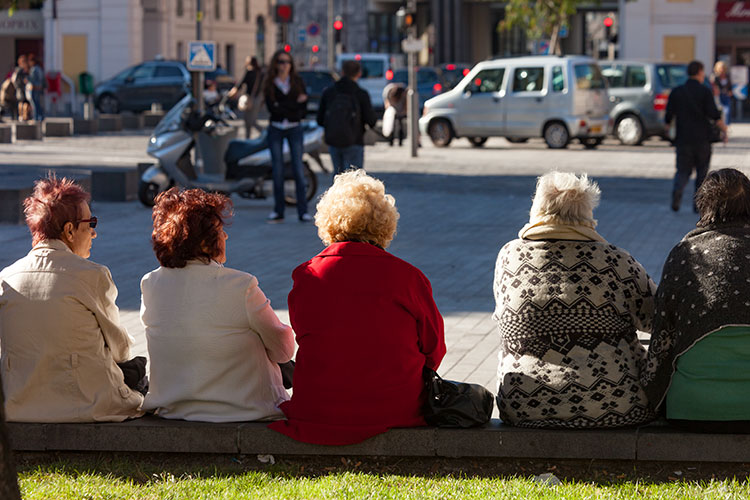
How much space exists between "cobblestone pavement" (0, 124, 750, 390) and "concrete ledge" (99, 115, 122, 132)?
7519 mm

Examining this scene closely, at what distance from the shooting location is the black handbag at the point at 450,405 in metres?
5.16

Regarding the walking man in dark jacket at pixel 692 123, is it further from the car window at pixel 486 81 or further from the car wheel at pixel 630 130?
the car wheel at pixel 630 130

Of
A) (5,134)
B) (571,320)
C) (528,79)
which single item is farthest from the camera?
(5,134)

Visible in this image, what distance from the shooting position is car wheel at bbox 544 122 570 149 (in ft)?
87.3

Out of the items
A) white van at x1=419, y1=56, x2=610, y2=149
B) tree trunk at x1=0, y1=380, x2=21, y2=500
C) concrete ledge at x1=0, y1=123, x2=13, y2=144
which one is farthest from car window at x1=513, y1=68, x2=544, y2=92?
tree trunk at x1=0, y1=380, x2=21, y2=500

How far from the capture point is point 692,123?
14.6 metres

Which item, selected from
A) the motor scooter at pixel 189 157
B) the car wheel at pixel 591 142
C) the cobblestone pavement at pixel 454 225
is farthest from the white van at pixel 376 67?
the motor scooter at pixel 189 157

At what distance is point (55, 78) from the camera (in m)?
40.6

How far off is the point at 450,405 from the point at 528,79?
22.3 meters

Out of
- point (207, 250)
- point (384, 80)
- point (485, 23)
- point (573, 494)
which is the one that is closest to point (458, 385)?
point (573, 494)

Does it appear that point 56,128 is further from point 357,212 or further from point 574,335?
point 574,335

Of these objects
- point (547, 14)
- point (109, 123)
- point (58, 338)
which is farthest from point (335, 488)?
point (547, 14)

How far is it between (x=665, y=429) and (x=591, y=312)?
0.54 metres

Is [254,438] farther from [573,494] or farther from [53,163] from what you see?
[53,163]
